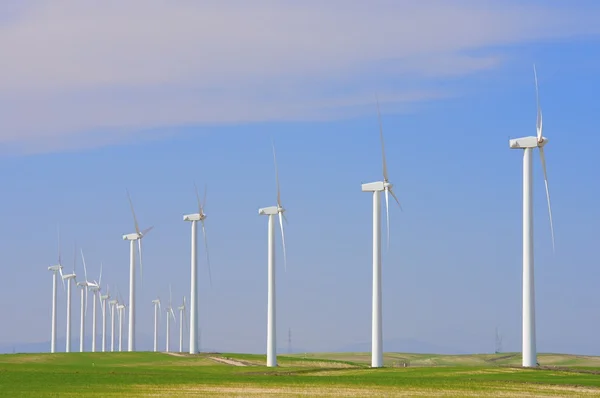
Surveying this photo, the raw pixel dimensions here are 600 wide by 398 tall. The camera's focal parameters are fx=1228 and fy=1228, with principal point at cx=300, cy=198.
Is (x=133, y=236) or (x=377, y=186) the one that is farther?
(x=133, y=236)

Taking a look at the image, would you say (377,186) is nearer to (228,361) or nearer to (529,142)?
(529,142)

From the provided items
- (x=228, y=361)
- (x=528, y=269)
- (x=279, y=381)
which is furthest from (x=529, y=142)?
(x=228, y=361)

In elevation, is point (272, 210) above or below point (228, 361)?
above

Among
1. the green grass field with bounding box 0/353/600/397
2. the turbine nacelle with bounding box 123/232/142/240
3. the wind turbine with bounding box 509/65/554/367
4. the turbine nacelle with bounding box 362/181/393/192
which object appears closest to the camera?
the green grass field with bounding box 0/353/600/397

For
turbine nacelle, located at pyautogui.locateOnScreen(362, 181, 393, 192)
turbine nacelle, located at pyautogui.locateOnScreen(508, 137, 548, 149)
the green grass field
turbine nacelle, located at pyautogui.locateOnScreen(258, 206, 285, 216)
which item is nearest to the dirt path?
the green grass field

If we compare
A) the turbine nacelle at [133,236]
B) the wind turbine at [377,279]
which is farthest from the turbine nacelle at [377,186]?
the turbine nacelle at [133,236]

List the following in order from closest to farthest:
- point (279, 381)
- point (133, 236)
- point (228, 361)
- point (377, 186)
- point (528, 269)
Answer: point (279, 381)
point (528, 269)
point (377, 186)
point (228, 361)
point (133, 236)

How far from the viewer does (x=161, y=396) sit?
6538 centimetres

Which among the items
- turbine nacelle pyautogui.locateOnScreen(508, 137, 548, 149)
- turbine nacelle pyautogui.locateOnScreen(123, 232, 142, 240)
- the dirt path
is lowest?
the dirt path

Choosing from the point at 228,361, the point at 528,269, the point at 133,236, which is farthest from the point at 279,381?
the point at 133,236

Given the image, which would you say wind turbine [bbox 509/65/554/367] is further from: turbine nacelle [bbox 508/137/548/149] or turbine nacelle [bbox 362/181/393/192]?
turbine nacelle [bbox 362/181/393/192]

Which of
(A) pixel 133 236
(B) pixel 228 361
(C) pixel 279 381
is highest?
→ (A) pixel 133 236

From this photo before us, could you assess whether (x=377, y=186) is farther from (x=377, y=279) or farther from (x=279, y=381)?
(x=279, y=381)

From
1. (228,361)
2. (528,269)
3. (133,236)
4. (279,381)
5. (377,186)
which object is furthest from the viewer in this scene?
(133,236)
